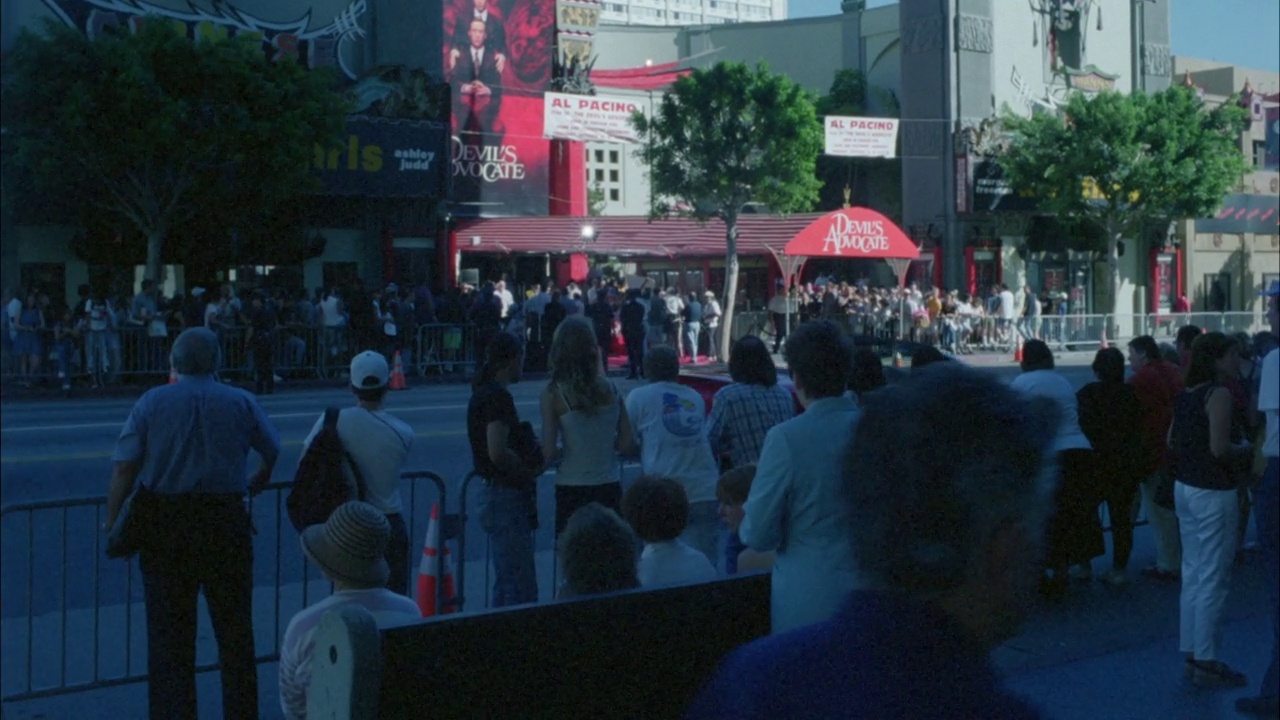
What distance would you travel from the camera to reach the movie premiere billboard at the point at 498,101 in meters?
36.9

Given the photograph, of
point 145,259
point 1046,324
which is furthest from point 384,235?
point 1046,324

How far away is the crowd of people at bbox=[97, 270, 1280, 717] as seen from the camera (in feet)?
5.97

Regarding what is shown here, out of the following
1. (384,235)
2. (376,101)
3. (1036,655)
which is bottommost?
(1036,655)

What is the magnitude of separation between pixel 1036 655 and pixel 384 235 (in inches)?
1163

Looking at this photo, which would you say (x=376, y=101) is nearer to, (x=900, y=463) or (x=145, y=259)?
(x=145, y=259)

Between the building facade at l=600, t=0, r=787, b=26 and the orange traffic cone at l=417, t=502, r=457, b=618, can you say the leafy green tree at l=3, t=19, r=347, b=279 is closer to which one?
the orange traffic cone at l=417, t=502, r=457, b=618

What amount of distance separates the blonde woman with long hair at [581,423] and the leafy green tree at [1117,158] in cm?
2896

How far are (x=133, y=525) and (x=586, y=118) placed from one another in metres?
30.3

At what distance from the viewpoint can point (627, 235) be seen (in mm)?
39031

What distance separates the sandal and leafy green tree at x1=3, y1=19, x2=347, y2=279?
68.7ft

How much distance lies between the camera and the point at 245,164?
27.0 m

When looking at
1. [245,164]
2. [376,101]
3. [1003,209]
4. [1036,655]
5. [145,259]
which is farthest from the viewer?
[1003,209]

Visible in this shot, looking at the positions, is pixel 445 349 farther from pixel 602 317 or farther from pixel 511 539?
pixel 511 539

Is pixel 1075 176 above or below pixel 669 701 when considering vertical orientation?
above
